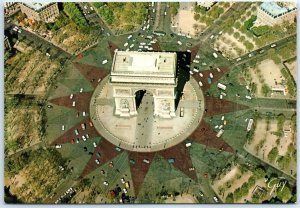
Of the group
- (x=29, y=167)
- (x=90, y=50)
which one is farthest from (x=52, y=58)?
(x=29, y=167)

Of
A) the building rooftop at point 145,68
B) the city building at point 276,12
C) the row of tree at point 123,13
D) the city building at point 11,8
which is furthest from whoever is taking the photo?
the city building at point 11,8

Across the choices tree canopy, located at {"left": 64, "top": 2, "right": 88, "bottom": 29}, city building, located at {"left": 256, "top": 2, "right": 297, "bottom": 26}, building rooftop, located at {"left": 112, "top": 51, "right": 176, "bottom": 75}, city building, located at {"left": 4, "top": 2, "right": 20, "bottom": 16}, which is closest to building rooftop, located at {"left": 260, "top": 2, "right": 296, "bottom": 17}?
city building, located at {"left": 256, "top": 2, "right": 297, "bottom": 26}

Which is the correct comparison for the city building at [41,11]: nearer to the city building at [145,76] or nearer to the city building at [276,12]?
the city building at [145,76]

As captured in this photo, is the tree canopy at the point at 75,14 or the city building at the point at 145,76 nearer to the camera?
the city building at the point at 145,76

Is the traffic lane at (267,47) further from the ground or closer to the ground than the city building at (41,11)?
closer to the ground
